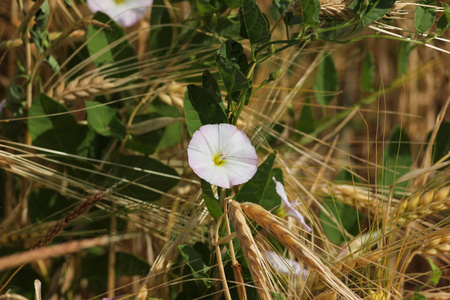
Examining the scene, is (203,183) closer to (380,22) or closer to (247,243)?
(247,243)

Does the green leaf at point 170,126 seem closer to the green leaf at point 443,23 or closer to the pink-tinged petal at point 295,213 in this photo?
the pink-tinged petal at point 295,213

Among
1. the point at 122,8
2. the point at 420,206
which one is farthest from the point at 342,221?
the point at 122,8

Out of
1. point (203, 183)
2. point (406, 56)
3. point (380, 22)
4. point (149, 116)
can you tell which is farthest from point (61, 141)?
point (406, 56)

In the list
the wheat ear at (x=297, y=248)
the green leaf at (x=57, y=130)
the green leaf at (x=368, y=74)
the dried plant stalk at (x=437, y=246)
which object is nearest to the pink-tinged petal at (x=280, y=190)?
the wheat ear at (x=297, y=248)

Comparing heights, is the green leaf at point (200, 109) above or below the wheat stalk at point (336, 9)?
below

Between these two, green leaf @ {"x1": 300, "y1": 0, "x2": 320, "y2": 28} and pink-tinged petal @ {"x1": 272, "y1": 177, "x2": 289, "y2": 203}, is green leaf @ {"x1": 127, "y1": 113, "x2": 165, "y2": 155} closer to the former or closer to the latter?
pink-tinged petal @ {"x1": 272, "y1": 177, "x2": 289, "y2": 203}

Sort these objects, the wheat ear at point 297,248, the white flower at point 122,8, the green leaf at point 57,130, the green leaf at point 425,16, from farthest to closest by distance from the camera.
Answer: the white flower at point 122,8, the green leaf at point 57,130, the green leaf at point 425,16, the wheat ear at point 297,248
